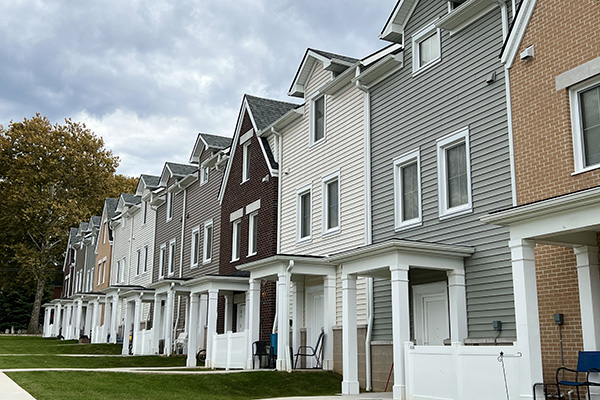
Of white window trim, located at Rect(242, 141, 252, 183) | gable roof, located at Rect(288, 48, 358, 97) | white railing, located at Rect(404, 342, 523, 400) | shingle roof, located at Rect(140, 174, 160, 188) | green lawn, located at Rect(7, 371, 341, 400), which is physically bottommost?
green lawn, located at Rect(7, 371, 341, 400)

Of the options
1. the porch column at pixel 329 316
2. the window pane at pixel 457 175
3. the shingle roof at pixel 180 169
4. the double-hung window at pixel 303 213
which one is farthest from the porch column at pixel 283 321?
the shingle roof at pixel 180 169

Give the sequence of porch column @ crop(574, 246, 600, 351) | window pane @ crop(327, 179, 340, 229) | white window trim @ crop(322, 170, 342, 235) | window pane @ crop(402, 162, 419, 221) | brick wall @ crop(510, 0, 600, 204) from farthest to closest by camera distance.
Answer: window pane @ crop(327, 179, 340, 229)
white window trim @ crop(322, 170, 342, 235)
window pane @ crop(402, 162, 419, 221)
brick wall @ crop(510, 0, 600, 204)
porch column @ crop(574, 246, 600, 351)

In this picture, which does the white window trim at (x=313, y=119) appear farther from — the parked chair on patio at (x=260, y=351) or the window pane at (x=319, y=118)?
the parked chair on patio at (x=260, y=351)

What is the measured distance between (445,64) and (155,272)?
76.9ft

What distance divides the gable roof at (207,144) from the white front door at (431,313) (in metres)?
15.0

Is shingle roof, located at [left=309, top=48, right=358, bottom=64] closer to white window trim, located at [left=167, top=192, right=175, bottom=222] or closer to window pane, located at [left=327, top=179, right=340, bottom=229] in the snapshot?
window pane, located at [left=327, top=179, right=340, bottom=229]

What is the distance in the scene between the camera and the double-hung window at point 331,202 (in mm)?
18188

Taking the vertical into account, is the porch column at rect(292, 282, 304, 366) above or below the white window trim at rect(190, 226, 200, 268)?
below

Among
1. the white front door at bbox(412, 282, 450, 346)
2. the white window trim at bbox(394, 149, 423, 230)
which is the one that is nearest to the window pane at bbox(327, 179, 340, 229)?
the white window trim at bbox(394, 149, 423, 230)

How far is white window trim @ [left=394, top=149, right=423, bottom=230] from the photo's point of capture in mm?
14688

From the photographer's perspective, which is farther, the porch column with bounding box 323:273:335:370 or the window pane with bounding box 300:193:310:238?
the window pane with bounding box 300:193:310:238

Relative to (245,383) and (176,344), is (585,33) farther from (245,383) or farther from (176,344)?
(176,344)

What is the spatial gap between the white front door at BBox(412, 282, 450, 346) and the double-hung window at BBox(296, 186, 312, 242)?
566 cm

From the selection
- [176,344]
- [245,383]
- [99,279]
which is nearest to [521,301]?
[245,383]
